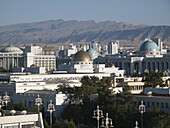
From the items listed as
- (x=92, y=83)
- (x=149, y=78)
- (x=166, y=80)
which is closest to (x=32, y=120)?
(x=92, y=83)

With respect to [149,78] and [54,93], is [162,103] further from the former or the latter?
[149,78]

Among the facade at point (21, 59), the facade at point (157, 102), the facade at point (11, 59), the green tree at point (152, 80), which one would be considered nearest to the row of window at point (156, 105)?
the facade at point (157, 102)

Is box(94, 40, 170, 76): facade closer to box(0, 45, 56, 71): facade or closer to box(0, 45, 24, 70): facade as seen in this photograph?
box(0, 45, 56, 71): facade

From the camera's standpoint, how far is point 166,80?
101438 millimetres

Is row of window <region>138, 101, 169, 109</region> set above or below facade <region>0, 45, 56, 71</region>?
below

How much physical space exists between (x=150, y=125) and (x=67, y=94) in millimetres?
18756

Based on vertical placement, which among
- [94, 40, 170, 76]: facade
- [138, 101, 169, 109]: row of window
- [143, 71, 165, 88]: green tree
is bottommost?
[138, 101, 169, 109]: row of window

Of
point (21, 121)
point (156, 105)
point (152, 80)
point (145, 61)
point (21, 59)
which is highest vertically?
point (21, 59)

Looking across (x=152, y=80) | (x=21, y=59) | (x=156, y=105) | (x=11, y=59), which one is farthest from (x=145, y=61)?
(x=156, y=105)

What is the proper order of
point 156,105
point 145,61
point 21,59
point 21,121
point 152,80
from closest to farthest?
point 21,121 → point 156,105 → point 152,80 → point 145,61 → point 21,59

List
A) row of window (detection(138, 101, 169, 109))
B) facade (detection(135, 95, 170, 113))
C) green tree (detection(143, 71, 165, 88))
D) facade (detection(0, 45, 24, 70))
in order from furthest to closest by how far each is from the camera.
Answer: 1. facade (detection(0, 45, 24, 70))
2. green tree (detection(143, 71, 165, 88))
3. row of window (detection(138, 101, 169, 109))
4. facade (detection(135, 95, 170, 113))

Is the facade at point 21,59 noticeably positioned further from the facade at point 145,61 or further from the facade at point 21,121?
the facade at point 21,121

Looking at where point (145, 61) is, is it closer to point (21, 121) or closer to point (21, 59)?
point (21, 59)

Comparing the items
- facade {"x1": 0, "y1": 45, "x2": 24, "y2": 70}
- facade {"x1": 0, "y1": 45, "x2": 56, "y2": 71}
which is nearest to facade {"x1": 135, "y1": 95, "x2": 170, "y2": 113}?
facade {"x1": 0, "y1": 45, "x2": 56, "y2": 71}
